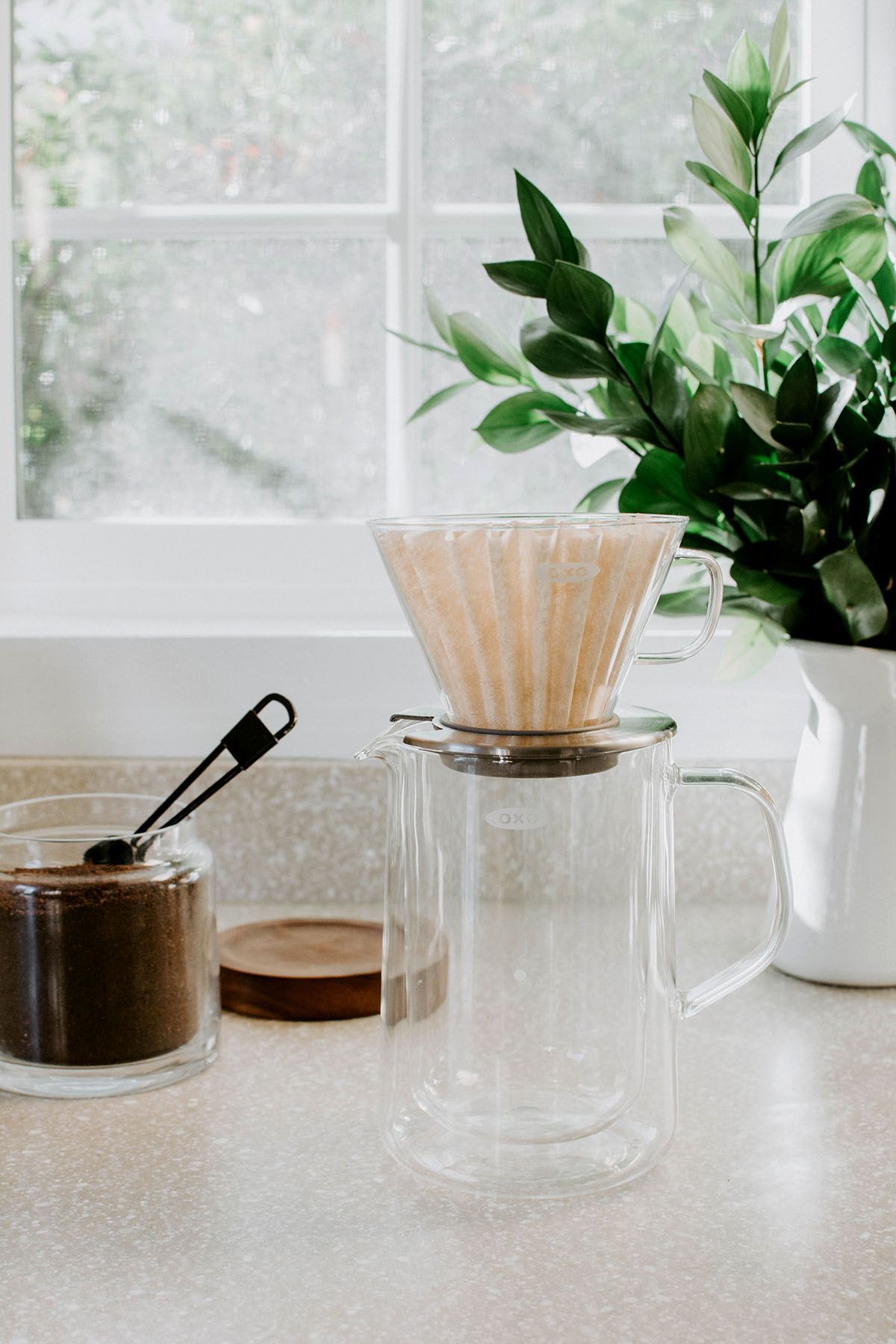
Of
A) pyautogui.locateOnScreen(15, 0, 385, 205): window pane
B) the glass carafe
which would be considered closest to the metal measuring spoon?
the glass carafe

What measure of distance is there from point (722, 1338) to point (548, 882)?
19 centimetres

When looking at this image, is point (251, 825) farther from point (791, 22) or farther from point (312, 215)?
point (791, 22)

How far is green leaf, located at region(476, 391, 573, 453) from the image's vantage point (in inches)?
32.4

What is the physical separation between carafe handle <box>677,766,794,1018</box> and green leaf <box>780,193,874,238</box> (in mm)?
324

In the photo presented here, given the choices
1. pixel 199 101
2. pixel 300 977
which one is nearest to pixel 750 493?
pixel 300 977

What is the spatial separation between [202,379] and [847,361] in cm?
65

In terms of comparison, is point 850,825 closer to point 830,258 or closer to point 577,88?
point 830,258

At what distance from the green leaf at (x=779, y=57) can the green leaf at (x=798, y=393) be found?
0.16 m

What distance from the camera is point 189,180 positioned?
1185mm

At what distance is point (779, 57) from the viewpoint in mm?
725

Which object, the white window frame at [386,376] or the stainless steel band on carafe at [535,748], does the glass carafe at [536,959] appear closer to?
the stainless steel band on carafe at [535,748]

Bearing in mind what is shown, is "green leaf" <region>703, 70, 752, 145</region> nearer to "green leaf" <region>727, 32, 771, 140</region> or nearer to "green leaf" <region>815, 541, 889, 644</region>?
"green leaf" <region>727, 32, 771, 140</region>

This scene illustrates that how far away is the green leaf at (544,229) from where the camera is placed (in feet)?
2.31

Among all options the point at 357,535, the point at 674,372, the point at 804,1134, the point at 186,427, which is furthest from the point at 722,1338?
the point at 186,427
